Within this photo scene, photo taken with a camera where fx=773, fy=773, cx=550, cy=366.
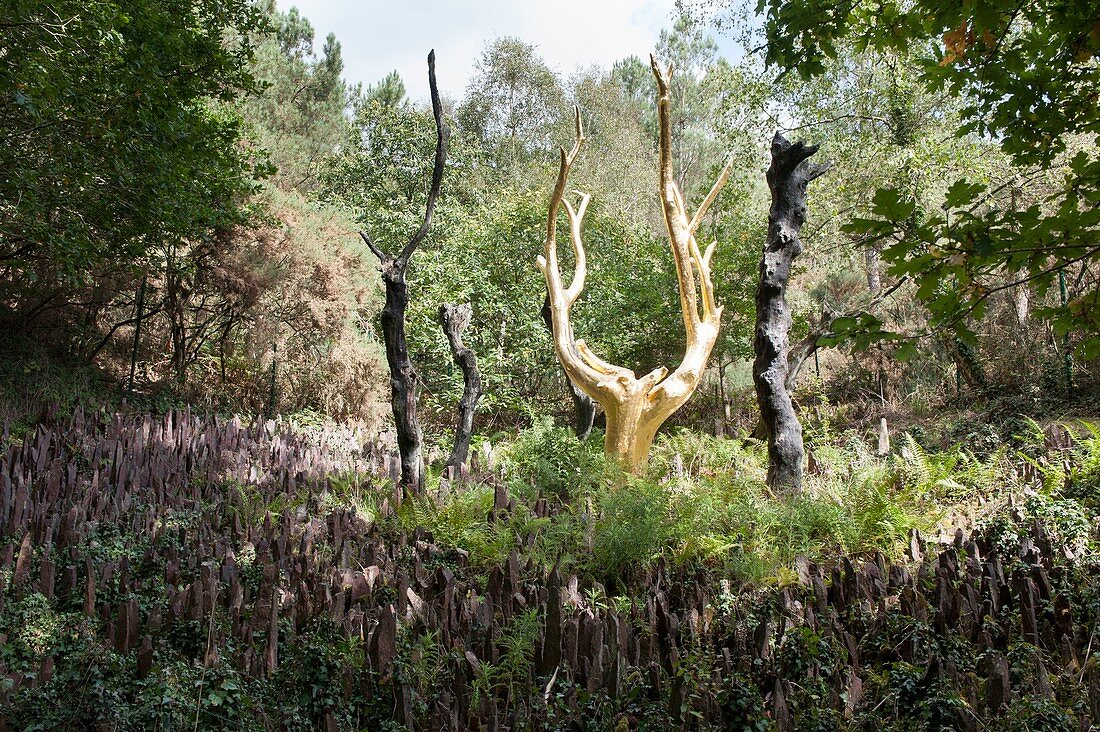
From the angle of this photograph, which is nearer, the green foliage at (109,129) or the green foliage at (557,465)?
the green foliage at (109,129)

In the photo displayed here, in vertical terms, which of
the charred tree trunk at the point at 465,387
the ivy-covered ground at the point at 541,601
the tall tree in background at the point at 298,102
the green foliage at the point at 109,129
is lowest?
the ivy-covered ground at the point at 541,601

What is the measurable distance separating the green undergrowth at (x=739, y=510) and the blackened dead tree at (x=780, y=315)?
322 mm

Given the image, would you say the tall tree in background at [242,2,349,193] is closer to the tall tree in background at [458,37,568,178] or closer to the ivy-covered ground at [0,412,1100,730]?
the tall tree in background at [458,37,568,178]

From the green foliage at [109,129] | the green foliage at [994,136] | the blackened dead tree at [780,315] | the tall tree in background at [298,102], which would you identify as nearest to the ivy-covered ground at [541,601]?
the blackened dead tree at [780,315]

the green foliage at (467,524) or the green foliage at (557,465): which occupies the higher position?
the green foliage at (557,465)

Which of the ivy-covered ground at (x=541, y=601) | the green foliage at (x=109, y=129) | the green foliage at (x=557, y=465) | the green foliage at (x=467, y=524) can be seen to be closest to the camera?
the ivy-covered ground at (x=541, y=601)

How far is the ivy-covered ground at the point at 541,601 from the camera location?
2760 millimetres

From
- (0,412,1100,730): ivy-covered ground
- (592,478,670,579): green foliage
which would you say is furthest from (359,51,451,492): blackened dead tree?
(592,478,670,579): green foliage

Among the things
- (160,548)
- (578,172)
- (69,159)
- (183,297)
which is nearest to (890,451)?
(160,548)

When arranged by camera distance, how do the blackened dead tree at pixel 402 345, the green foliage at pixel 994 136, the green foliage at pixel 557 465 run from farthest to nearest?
the green foliage at pixel 557 465 < the blackened dead tree at pixel 402 345 < the green foliage at pixel 994 136

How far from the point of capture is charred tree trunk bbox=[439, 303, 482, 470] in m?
7.34

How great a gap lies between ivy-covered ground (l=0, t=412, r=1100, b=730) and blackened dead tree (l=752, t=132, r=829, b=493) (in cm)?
45

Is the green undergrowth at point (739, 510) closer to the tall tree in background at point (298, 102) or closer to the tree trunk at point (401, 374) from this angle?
the tree trunk at point (401, 374)

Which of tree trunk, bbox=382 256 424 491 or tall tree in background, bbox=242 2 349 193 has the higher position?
tall tree in background, bbox=242 2 349 193
